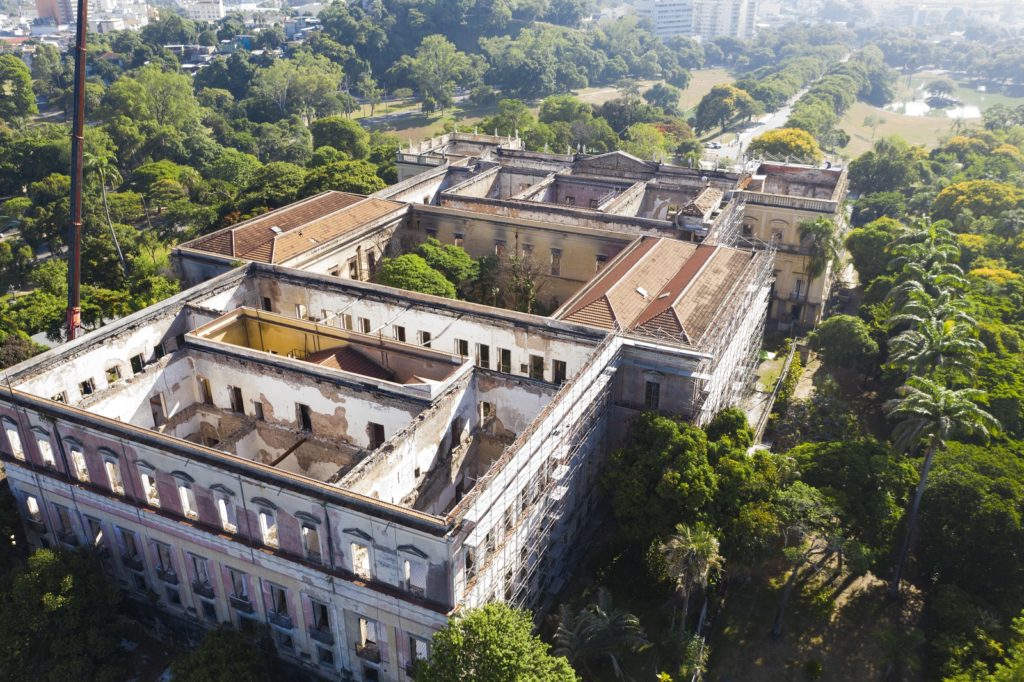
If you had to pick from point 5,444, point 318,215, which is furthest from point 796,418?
point 5,444

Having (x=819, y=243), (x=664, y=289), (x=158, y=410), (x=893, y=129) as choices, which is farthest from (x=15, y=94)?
(x=893, y=129)

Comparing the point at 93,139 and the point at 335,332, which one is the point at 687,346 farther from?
the point at 93,139

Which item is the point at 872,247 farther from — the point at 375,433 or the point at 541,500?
the point at 375,433

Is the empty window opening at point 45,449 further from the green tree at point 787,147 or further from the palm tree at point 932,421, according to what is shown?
the green tree at point 787,147

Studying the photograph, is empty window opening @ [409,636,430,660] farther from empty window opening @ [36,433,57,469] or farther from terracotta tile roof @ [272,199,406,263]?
terracotta tile roof @ [272,199,406,263]

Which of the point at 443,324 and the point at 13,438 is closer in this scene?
the point at 13,438
